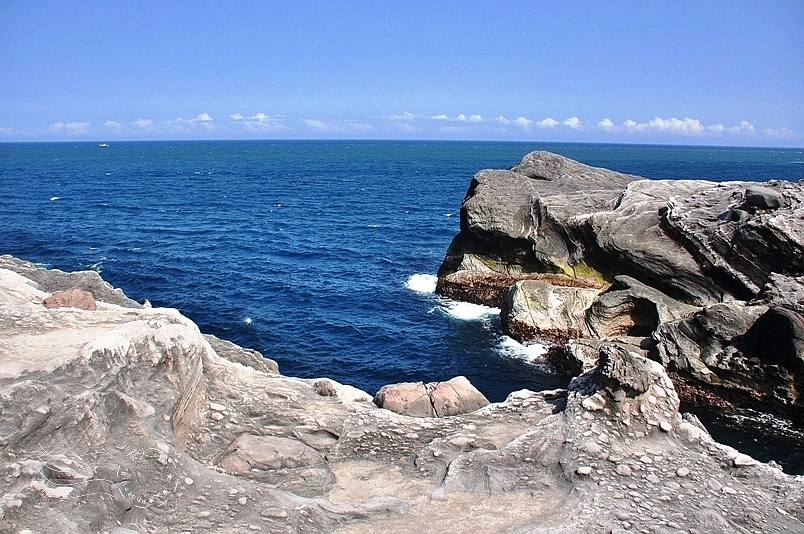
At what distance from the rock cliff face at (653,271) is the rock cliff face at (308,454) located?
1642cm

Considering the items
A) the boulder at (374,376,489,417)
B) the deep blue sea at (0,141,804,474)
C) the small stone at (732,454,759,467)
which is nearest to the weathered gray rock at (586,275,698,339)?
the deep blue sea at (0,141,804,474)

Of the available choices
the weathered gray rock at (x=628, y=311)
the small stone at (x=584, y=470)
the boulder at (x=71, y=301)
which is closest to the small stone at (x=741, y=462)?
the small stone at (x=584, y=470)

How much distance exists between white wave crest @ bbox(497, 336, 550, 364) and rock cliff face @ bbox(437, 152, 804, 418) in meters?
0.76

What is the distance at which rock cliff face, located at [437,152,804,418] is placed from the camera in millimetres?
31844

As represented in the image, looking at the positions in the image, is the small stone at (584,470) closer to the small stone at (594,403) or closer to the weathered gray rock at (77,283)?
the small stone at (594,403)

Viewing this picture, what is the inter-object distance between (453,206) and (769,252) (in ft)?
227

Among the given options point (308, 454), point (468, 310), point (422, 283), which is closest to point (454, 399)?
point (308, 454)

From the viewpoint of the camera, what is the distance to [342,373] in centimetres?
3688

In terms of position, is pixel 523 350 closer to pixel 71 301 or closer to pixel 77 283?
pixel 77 283

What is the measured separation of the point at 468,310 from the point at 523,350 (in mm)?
8508

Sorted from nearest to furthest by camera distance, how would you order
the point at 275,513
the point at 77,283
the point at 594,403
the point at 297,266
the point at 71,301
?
1. the point at 275,513
2. the point at 594,403
3. the point at 71,301
4. the point at 77,283
5. the point at 297,266

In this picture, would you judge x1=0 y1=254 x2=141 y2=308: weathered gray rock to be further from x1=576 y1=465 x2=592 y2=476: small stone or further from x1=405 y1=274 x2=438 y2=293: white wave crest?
x1=405 y1=274 x2=438 y2=293: white wave crest

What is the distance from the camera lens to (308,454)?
57.2 feet

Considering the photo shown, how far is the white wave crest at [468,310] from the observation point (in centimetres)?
4616
